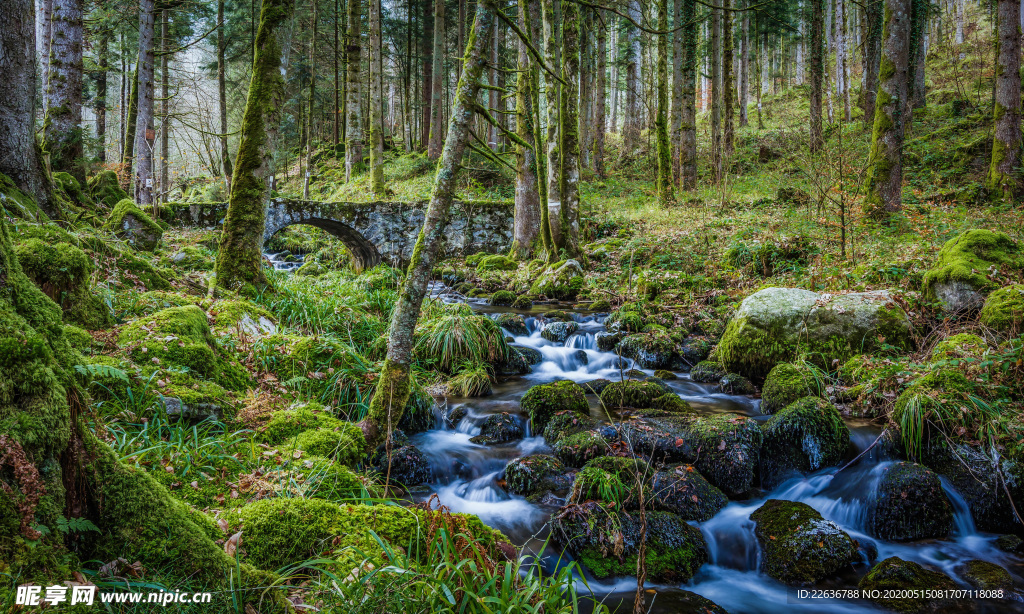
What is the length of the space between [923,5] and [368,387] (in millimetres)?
23611

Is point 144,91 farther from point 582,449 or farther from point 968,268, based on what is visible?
point 968,268

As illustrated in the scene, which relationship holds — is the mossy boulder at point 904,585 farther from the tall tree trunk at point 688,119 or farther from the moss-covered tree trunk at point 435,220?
the tall tree trunk at point 688,119

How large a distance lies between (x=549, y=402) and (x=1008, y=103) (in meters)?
13.1

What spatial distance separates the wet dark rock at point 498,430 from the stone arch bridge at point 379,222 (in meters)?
6.73

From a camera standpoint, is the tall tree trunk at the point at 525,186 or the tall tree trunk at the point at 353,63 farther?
the tall tree trunk at the point at 353,63

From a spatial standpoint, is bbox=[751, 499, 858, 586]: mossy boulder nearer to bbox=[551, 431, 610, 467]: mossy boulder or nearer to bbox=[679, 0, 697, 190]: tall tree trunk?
bbox=[551, 431, 610, 467]: mossy boulder

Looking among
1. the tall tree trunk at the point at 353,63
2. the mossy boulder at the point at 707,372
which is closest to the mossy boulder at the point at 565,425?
the mossy boulder at the point at 707,372

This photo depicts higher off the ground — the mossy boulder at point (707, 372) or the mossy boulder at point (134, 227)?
the mossy boulder at point (134, 227)

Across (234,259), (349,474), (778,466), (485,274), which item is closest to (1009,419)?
(778,466)

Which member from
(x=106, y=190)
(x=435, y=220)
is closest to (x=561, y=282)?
(x=435, y=220)

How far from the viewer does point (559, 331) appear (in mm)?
9156

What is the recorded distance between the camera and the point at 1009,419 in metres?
4.52

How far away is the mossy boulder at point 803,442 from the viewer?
5.03 m

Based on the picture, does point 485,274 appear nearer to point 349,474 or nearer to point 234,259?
point 234,259
